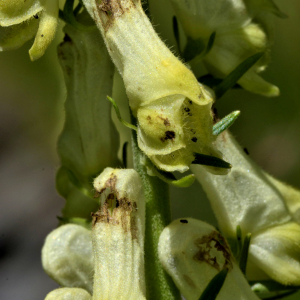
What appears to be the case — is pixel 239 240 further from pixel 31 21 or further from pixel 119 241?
pixel 31 21

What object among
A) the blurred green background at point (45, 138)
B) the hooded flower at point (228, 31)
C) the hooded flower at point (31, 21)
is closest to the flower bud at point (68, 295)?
the hooded flower at point (31, 21)

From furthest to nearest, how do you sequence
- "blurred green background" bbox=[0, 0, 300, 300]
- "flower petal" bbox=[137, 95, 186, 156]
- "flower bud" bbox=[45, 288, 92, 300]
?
1. "blurred green background" bbox=[0, 0, 300, 300]
2. "flower bud" bbox=[45, 288, 92, 300]
3. "flower petal" bbox=[137, 95, 186, 156]

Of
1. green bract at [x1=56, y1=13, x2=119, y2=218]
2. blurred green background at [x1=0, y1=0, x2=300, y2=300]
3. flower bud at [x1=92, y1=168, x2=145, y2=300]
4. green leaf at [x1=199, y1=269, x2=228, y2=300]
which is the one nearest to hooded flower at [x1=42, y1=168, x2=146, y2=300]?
flower bud at [x1=92, y1=168, x2=145, y2=300]

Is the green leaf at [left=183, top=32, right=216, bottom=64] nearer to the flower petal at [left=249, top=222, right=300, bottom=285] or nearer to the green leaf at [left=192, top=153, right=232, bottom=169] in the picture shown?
the green leaf at [left=192, top=153, right=232, bottom=169]

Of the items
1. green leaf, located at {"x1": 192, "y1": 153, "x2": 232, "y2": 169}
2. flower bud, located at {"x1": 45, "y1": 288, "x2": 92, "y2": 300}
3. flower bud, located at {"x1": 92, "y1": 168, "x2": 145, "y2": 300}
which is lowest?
flower bud, located at {"x1": 45, "y1": 288, "x2": 92, "y2": 300}

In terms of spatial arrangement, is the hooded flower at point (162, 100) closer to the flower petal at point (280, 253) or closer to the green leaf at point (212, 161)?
the green leaf at point (212, 161)

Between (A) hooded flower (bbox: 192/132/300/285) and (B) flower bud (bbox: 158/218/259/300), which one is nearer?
(B) flower bud (bbox: 158/218/259/300)
